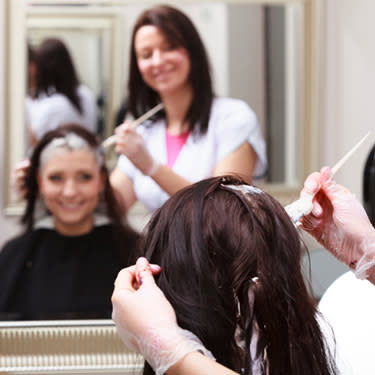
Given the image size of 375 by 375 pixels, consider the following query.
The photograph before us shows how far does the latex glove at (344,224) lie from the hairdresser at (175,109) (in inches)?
15.3

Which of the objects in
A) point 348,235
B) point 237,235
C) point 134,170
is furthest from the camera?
point 134,170

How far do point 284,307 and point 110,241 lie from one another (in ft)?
2.25

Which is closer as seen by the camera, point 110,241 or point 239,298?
point 239,298

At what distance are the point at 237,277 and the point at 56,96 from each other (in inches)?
30.3

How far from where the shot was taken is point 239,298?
0.73m

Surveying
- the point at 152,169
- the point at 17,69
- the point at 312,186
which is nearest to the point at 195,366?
the point at 312,186

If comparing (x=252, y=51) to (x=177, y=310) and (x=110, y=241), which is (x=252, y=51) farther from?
(x=177, y=310)

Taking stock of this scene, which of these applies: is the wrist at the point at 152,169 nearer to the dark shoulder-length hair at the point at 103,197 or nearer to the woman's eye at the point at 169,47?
the dark shoulder-length hair at the point at 103,197

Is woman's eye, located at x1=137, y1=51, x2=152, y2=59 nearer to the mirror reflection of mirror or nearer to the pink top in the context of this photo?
the mirror reflection of mirror

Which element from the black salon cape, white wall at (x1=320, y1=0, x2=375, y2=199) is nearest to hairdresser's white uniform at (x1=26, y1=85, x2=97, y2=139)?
the black salon cape

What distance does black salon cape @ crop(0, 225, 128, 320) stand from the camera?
133cm

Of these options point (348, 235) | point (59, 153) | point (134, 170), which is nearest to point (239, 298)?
point (348, 235)

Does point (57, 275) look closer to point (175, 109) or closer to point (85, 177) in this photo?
point (85, 177)

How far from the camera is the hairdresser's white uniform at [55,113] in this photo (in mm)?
1325
